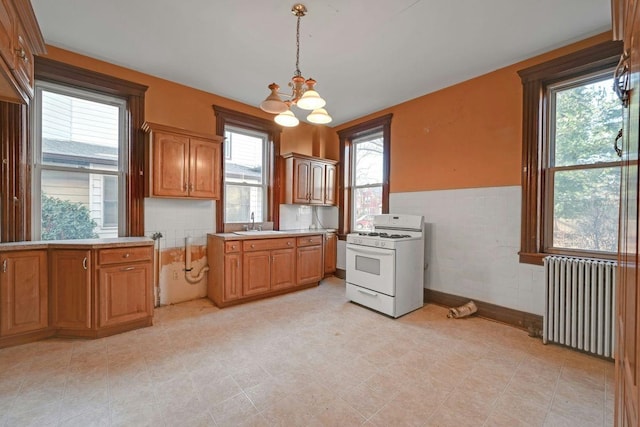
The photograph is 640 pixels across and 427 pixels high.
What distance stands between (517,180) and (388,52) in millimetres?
1953

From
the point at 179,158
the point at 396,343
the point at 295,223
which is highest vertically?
the point at 179,158

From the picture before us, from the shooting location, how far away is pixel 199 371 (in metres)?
2.03

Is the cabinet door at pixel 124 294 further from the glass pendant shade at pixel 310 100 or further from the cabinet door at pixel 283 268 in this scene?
the glass pendant shade at pixel 310 100

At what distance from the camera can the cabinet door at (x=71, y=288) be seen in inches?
97.6

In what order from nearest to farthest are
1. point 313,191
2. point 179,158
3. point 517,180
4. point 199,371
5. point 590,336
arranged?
point 199,371 → point 590,336 → point 517,180 → point 179,158 → point 313,191

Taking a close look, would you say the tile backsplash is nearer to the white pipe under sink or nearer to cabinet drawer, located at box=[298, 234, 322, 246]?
cabinet drawer, located at box=[298, 234, 322, 246]

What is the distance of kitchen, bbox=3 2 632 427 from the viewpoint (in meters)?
2.93

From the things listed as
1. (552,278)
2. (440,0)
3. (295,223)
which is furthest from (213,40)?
(552,278)

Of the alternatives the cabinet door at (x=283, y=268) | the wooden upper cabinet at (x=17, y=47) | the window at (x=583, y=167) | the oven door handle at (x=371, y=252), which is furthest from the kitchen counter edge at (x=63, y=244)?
the window at (x=583, y=167)

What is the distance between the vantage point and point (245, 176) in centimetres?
423

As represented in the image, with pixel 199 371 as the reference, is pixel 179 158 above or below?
above

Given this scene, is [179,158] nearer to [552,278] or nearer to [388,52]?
[388,52]

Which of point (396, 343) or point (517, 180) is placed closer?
point (396, 343)

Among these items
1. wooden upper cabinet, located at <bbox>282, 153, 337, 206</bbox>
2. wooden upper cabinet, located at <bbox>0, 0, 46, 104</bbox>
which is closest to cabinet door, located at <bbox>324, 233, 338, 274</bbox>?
wooden upper cabinet, located at <bbox>282, 153, 337, 206</bbox>
